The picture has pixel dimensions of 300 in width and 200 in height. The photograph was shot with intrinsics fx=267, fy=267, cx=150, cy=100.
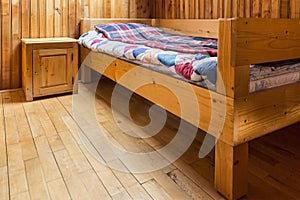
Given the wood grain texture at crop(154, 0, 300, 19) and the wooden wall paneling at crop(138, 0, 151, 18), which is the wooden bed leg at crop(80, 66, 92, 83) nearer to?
the wooden wall paneling at crop(138, 0, 151, 18)

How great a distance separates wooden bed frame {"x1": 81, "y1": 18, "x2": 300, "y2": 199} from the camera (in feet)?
3.26

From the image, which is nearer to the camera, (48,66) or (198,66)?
(198,66)

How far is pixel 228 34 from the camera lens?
3.18ft

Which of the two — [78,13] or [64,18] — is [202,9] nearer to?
[78,13]

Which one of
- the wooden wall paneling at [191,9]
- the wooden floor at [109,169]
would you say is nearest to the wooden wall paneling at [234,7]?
the wooden wall paneling at [191,9]

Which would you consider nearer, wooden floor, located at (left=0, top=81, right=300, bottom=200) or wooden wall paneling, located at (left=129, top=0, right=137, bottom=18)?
wooden floor, located at (left=0, top=81, right=300, bottom=200)

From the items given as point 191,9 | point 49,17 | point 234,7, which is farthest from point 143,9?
point 234,7

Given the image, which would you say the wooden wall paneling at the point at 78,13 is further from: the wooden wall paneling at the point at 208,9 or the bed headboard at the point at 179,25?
the wooden wall paneling at the point at 208,9

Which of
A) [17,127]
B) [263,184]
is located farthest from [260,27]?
[17,127]

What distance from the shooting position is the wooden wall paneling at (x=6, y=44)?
2.67 metres

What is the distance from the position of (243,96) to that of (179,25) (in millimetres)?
2239

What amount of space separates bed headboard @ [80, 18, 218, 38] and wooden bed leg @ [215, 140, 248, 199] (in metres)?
1.72

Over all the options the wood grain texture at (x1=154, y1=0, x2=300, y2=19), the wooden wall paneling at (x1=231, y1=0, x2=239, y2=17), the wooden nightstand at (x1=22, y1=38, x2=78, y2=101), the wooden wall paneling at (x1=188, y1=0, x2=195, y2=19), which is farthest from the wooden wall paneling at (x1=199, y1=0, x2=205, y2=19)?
the wooden nightstand at (x1=22, y1=38, x2=78, y2=101)

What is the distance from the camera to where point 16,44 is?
2.79m
